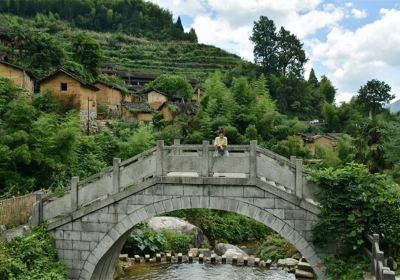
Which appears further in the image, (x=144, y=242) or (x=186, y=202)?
(x=144, y=242)

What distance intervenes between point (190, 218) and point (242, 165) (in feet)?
46.1

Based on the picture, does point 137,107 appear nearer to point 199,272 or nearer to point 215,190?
point 199,272

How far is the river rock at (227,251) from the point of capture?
21345mm

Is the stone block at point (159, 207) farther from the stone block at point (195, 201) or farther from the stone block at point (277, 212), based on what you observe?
the stone block at point (277, 212)

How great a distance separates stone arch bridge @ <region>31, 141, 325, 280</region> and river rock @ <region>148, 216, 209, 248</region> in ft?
28.9

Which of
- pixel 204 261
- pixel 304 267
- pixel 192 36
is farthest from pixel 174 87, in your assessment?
pixel 192 36

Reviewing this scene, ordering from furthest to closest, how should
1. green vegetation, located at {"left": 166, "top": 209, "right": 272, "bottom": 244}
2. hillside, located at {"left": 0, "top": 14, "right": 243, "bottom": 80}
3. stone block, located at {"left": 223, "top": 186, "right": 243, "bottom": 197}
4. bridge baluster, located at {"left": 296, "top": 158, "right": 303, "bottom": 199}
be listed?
hillside, located at {"left": 0, "top": 14, "right": 243, "bottom": 80}
green vegetation, located at {"left": 166, "top": 209, "right": 272, "bottom": 244}
stone block, located at {"left": 223, "top": 186, "right": 243, "bottom": 197}
bridge baluster, located at {"left": 296, "top": 158, "right": 303, "bottom": 199}

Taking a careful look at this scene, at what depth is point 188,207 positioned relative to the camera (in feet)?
41.9

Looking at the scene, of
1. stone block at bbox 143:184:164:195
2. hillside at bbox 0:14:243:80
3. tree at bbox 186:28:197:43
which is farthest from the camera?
tree at bbox 186:28:197:43

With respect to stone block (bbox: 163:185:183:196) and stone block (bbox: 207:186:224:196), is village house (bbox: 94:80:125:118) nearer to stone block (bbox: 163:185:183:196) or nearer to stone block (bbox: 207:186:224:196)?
stone block (bbox: 163:185:183:196)

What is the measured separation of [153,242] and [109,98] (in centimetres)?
2304

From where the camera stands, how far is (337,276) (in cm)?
1141

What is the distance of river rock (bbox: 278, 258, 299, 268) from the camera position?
802 inches

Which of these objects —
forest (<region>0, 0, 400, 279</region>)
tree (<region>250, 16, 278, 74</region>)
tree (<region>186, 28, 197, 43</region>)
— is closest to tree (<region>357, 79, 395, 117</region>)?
forest (<region>0, 0, 400, 279</region>)
